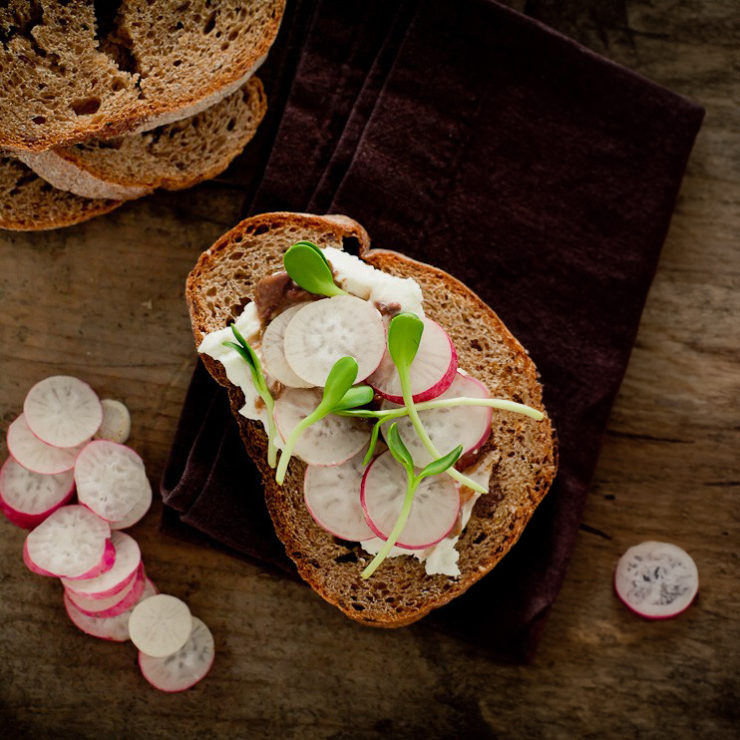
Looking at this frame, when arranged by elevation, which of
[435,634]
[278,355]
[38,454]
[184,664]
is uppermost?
[278,355]

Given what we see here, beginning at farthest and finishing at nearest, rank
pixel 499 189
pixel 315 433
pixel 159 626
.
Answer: pixel 159 626 → pixel 499 189 → pixel 315 433

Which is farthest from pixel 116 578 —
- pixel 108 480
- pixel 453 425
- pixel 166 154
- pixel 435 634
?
pixel 166 154

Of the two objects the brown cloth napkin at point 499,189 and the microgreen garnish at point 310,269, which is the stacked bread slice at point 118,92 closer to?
the brown cloth napkin at point 499,189

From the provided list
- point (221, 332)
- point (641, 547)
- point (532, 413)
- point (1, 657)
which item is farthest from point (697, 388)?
point (1, 657)

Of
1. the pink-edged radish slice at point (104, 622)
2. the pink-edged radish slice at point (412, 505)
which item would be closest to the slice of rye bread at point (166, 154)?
the pink-edged radish slice at point (412, 505)

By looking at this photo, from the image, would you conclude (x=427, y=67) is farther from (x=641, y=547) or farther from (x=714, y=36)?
(x=641, y=547)

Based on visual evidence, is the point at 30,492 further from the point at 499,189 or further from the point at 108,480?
the point at 499,189
